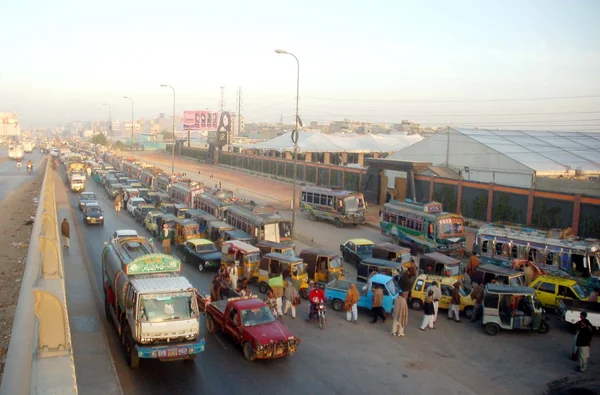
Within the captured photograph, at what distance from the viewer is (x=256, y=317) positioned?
542 inches

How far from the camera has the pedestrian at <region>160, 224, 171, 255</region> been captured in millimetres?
24969

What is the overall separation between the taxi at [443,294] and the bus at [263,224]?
829 cm

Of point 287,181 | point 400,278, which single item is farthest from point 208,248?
point 287,181

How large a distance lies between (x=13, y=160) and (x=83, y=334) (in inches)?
4282

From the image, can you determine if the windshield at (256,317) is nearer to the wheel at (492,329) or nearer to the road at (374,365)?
the road at (374,365)

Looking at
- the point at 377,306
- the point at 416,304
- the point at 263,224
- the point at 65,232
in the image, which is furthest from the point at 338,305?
the point at 65,232

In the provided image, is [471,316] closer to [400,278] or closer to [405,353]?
[400,278]

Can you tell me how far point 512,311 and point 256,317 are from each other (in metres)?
7.82

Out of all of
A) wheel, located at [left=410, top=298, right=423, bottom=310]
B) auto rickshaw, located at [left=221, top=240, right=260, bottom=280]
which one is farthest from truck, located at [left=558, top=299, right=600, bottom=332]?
auto rickshaw, located at [left=221, top=240, right=260, bottom=280]

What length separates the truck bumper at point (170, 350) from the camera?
1154 centimetres

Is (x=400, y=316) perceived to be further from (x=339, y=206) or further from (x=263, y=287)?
(x=339, y=206)

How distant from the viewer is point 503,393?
1206 cm

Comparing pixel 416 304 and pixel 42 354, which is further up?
pixel 42 354

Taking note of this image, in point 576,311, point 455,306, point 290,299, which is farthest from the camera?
point 455,306
